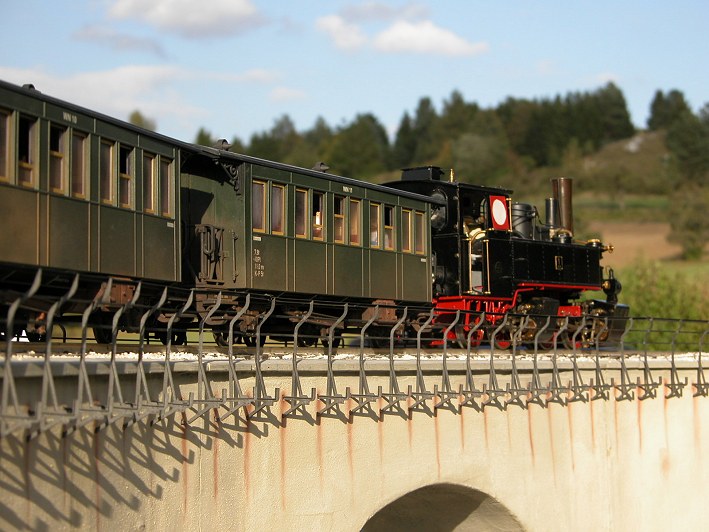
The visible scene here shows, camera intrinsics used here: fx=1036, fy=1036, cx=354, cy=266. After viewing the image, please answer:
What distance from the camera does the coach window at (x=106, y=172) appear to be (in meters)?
13.7

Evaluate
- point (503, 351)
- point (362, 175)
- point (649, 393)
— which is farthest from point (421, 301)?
point (362, 175)

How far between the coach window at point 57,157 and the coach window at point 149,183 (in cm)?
188

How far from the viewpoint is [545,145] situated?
162 metres

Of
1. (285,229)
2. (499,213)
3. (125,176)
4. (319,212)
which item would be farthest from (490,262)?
(125,176)

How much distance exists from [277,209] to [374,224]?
2.91 m

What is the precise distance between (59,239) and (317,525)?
4.71 m

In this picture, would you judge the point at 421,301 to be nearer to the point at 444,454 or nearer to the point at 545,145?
the point at 444,454

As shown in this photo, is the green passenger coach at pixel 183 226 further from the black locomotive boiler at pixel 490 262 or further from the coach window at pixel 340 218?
the black locomotive boiler at pixel 490 262

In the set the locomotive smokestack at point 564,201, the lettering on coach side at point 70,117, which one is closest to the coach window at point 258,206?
the lettering on coach side at point 70,117

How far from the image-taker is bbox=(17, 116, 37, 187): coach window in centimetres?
1218

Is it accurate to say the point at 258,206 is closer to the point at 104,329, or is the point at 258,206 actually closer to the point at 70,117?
the point at 104,329

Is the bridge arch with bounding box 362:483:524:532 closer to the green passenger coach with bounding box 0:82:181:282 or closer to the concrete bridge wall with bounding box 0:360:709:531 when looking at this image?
the concrete bridge wall with bounding box 0:360:709:531

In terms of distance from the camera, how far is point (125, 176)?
14211 mm

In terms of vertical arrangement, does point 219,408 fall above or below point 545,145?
below
